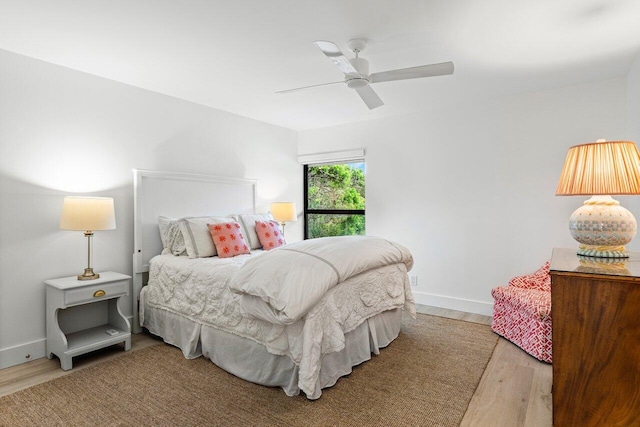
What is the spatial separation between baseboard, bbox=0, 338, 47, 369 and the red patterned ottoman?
3929 mm

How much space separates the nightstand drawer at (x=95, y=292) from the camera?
263 centimetres

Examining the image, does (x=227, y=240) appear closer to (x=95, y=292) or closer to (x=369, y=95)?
(x=95, y=292)

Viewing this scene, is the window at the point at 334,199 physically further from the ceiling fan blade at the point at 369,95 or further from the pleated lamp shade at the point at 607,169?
the pleated lamp shade at the point at 607,169

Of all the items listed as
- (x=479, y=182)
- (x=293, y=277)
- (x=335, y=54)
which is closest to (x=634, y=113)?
(x=479, y=182)

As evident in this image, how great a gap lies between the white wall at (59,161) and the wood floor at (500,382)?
0.98 ft

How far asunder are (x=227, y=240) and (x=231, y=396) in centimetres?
147

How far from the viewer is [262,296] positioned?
2.12m

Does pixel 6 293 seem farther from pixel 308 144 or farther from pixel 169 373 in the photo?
pixel 308 144

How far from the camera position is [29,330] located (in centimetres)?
276

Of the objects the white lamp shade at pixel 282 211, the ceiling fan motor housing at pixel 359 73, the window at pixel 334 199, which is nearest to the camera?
the ceiling fan motor housing at pixel 359 73

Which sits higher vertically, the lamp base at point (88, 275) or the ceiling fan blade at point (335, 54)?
the ceiling fan blade at point (335, 54)

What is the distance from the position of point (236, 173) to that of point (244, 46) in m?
2.08

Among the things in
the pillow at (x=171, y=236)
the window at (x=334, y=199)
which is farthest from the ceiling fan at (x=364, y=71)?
the window at (x=334, y=199)

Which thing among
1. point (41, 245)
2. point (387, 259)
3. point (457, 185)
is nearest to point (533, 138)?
point (457, 185)
